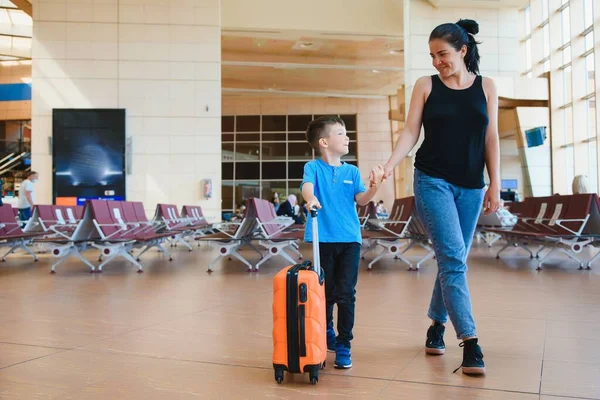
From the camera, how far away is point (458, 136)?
2.76 m

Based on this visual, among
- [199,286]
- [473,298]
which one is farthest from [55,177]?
[473,298]

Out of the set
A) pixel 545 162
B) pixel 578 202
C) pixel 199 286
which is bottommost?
pixel 199 286

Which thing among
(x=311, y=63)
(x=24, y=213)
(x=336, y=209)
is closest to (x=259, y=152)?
(x=311, y=63)

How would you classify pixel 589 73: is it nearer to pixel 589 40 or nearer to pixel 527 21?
pixel 589 40

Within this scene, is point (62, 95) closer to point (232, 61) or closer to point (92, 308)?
point (232, 61)

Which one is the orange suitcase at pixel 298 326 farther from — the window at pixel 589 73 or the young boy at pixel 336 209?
the window at pixel 589 73

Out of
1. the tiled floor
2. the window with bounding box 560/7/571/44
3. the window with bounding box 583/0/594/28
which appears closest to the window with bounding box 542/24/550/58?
the window with bounding box 560/7/571/44

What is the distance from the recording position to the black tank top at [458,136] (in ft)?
9.04

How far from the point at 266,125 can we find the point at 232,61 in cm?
795

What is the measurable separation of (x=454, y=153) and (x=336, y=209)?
0.62m

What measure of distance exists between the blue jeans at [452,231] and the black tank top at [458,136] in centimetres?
5

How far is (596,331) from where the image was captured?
3.49 metres

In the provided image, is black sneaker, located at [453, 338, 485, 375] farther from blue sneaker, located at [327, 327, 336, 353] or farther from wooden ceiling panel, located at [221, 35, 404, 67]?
wooden ceiling panel, located at [221, 35, 404, 67]

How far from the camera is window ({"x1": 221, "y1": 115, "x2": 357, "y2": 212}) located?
32844mm
